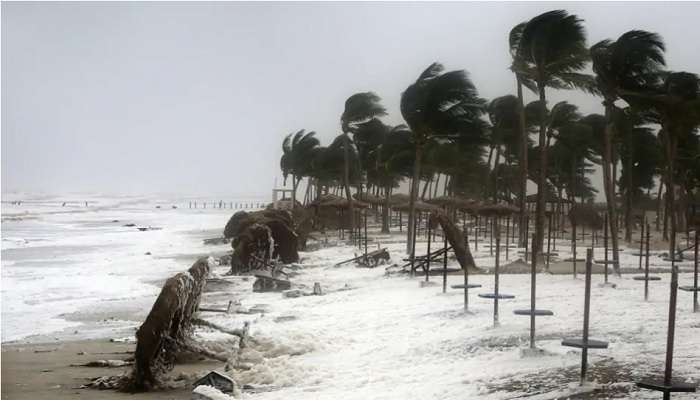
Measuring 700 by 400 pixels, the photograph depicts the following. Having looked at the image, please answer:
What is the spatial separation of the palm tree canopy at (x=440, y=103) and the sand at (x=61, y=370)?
1900 cm

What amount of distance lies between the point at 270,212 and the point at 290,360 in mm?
19578

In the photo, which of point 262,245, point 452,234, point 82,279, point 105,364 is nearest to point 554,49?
point 452,234

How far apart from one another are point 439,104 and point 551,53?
7.19 metres

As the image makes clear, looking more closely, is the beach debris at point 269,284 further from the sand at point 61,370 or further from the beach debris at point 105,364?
the beach debris at point 105,364

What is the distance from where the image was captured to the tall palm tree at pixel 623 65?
21.5 meters

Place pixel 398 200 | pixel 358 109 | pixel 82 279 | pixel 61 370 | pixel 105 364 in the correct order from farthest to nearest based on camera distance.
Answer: pixel 398 200 → pixel 358 109 → pixel 82 279 → pixel 105 364 → pixel 61 370

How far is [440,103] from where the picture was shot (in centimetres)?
2941

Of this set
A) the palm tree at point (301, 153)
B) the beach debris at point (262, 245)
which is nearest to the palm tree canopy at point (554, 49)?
the beach debris at point (262, 245)

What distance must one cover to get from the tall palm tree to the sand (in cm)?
1481

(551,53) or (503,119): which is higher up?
(503,119)

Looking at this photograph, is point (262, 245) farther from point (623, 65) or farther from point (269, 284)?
point (623, 65)

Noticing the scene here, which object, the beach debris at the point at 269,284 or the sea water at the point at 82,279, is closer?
the sea water at the point at 82,279

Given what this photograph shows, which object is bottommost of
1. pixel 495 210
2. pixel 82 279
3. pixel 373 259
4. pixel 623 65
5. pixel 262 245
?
pixel 82 279

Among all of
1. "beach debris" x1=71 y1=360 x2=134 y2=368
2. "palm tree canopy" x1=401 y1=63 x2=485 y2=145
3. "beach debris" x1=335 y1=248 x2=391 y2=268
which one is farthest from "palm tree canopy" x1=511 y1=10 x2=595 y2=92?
"beach debris" x1=71 y1=360 x2=134 y2=368
